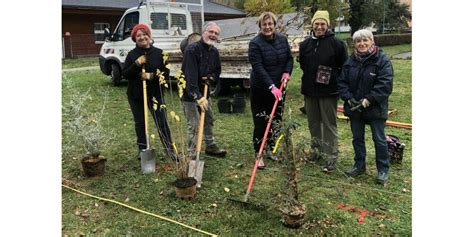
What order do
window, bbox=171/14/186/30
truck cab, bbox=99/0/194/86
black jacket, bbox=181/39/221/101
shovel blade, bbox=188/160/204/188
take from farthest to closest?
window, bbox=171/14/186/30 < truck cab, bbox=99/0/194/86 < black jacket, bbox=181/39/221/101 < shovel blade, bbox=188/160/204/188

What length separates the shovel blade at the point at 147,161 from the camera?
453 cm

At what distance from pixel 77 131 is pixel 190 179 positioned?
1.55 meters

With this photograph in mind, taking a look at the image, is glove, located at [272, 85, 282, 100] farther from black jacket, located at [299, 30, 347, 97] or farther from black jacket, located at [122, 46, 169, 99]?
black jacket, located at [122, 46, 169, 99]

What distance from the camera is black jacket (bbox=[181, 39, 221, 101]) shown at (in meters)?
4.46

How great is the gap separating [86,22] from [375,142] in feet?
72.7

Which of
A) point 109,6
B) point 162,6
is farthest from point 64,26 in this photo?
point 162,6

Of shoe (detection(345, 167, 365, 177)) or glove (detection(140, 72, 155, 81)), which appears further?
glove (detection(140, 72, 155, 81))

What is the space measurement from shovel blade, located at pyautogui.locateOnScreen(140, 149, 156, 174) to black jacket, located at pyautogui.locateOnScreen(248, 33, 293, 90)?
4.81 ft

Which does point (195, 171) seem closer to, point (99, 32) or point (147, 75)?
point (147, 75)

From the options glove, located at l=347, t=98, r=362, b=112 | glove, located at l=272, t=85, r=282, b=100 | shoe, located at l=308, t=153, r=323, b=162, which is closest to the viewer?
glove, located at l=347, t=98, r=362, b=112

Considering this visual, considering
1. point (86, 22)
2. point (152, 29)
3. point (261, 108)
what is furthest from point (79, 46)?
point (261, 108)

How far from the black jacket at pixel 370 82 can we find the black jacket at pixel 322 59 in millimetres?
206

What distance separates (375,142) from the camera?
4.09 metres

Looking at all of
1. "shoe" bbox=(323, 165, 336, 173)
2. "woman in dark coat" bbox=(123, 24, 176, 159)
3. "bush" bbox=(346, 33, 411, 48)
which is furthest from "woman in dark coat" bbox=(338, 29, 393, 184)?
"bush" bbox=(346, 33, 411, 48)
